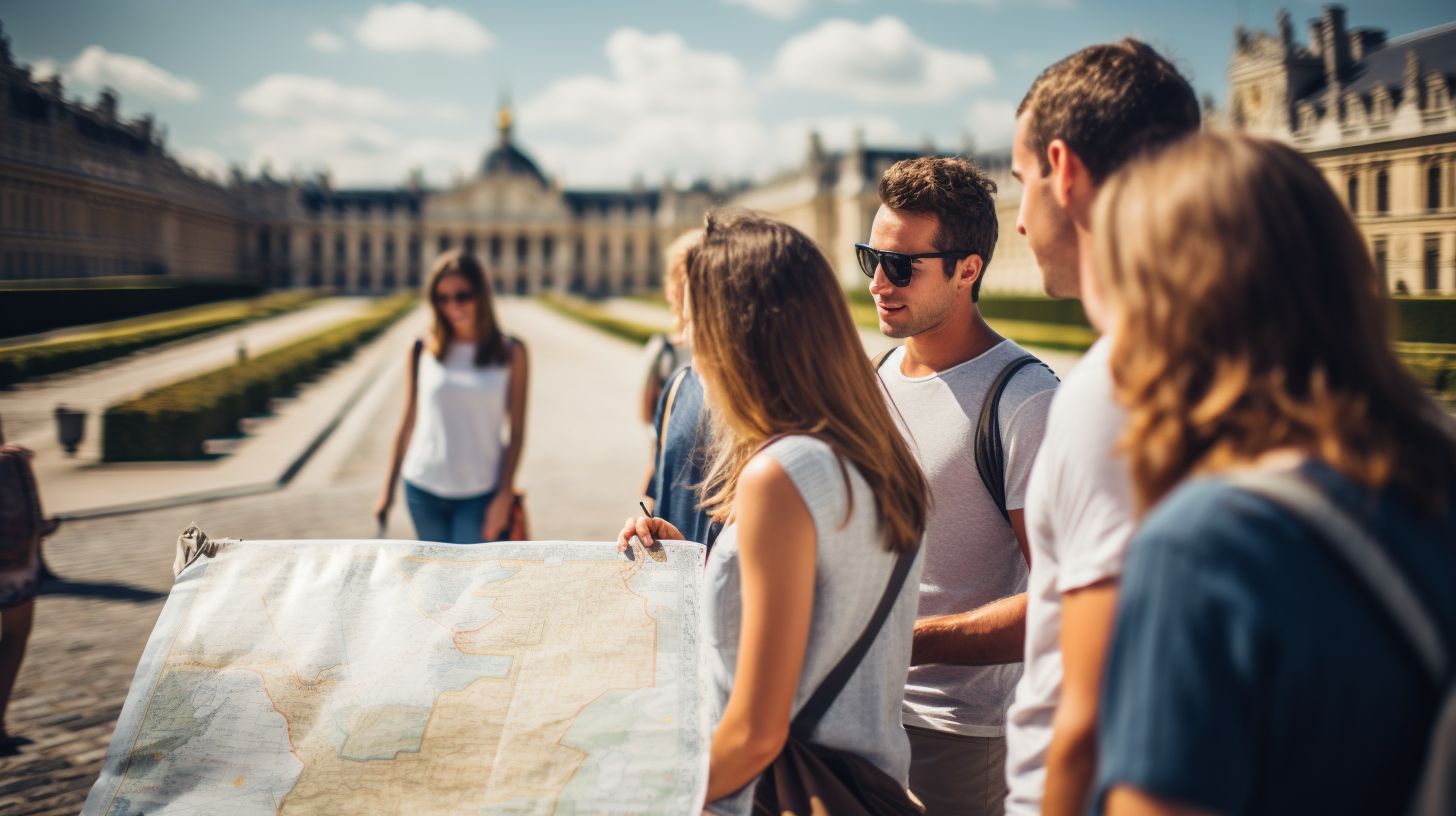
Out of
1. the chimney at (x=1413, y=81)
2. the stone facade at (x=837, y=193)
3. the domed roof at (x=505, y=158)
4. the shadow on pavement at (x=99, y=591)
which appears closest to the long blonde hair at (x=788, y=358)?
the chimney at (x=1413, y=81)

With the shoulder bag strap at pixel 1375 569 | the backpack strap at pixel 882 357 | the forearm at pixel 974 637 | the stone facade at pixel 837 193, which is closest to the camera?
the shoulder bag strap at pixel 1375 569

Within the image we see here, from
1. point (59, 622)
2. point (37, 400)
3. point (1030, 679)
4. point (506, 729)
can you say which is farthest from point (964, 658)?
point (59, 622)

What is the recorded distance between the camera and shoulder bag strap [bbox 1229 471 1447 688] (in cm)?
86

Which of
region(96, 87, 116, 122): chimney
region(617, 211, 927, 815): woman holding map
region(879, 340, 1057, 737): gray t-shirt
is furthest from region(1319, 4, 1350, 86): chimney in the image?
region(96, 87, 116, 122): chimney

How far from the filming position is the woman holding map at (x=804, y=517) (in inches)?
60.2

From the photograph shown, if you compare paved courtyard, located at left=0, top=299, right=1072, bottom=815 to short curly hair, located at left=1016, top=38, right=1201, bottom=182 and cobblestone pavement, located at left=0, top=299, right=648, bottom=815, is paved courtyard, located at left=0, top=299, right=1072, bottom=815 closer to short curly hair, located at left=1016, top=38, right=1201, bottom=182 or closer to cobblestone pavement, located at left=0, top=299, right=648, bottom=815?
cobblestone pavement, located at left=0, top=299, right=648, bottom=815

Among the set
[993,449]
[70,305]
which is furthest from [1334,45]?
[70,305]

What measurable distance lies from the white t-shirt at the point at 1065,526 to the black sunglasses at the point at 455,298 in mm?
3359

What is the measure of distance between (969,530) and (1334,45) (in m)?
3.28

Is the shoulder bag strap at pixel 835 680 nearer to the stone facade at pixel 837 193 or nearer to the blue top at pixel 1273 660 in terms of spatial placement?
the blue top at pixel 1273 660

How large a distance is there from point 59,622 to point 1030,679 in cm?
576

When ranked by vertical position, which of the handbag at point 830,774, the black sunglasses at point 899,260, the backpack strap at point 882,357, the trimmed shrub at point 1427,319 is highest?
the black sunglasses at point 899,260

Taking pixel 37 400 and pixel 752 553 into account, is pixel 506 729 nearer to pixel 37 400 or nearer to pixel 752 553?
pixel 752 553

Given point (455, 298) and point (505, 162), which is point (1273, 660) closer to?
point (455, 298)
